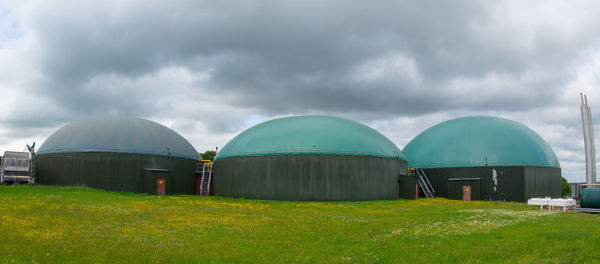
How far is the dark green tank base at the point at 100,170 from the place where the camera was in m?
44.6

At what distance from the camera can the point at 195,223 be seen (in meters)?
19.5

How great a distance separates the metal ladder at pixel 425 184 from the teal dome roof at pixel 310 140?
7024 mm

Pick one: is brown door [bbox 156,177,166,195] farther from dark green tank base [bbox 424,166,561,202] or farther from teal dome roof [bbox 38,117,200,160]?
dark green tank base [bbox 424,166,561,202]

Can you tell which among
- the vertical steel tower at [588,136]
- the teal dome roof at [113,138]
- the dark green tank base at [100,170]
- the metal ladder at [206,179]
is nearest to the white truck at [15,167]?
the dark green tank base at [100,170]

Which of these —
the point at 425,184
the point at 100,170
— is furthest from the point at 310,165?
the point at 100,170

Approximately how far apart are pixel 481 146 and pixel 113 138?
138 feet

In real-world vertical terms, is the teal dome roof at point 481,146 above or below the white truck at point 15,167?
above

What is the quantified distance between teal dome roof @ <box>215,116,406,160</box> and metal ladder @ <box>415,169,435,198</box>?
7.02 m

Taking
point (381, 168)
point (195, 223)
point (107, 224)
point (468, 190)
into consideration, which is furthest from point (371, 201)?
point (107, 224)

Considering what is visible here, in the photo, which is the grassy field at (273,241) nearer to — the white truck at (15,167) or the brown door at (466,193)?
the white truck at (15,167)

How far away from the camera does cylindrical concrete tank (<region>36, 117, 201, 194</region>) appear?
44750 millimetres

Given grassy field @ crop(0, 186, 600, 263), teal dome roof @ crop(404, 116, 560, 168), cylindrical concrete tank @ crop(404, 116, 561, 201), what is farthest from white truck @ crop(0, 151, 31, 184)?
cylindrical concrete tank @ crop(404, 116, 561, 201)

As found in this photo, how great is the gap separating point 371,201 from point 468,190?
1406 cm

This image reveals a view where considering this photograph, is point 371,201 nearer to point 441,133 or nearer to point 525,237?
point 441,133
